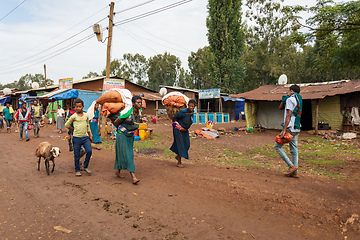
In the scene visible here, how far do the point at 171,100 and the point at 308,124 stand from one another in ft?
41.4

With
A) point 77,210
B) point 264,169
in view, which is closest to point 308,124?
point 264,169

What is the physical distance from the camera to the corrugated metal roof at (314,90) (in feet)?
41.3

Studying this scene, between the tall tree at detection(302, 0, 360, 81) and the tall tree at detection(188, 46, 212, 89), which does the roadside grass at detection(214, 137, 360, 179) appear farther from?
the tall tree at detection(188, 46, 212, 89)

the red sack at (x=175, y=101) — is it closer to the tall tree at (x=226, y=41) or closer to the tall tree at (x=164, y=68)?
the tall tree at (x=226, y=41)

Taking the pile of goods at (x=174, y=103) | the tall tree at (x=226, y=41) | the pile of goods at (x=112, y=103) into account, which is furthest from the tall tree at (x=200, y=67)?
the pile of goods at (x=112, y=103)

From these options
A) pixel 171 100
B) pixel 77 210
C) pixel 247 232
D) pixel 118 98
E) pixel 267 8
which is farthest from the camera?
pixel 267 8

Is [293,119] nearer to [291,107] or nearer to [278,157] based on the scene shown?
[291,107]

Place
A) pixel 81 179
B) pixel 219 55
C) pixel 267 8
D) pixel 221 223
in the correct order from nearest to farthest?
pixel 221 223, pixel 81 179, pixel 219 55, pixel 267 8

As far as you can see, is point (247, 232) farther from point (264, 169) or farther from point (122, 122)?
point (264, 169)

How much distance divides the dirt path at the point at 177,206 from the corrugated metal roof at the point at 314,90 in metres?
9.31

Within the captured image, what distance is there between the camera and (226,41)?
30141 millimetres

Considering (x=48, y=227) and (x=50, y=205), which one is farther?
(x=50, y=205)

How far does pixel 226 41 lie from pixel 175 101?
26093 mm

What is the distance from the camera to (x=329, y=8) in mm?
5227
